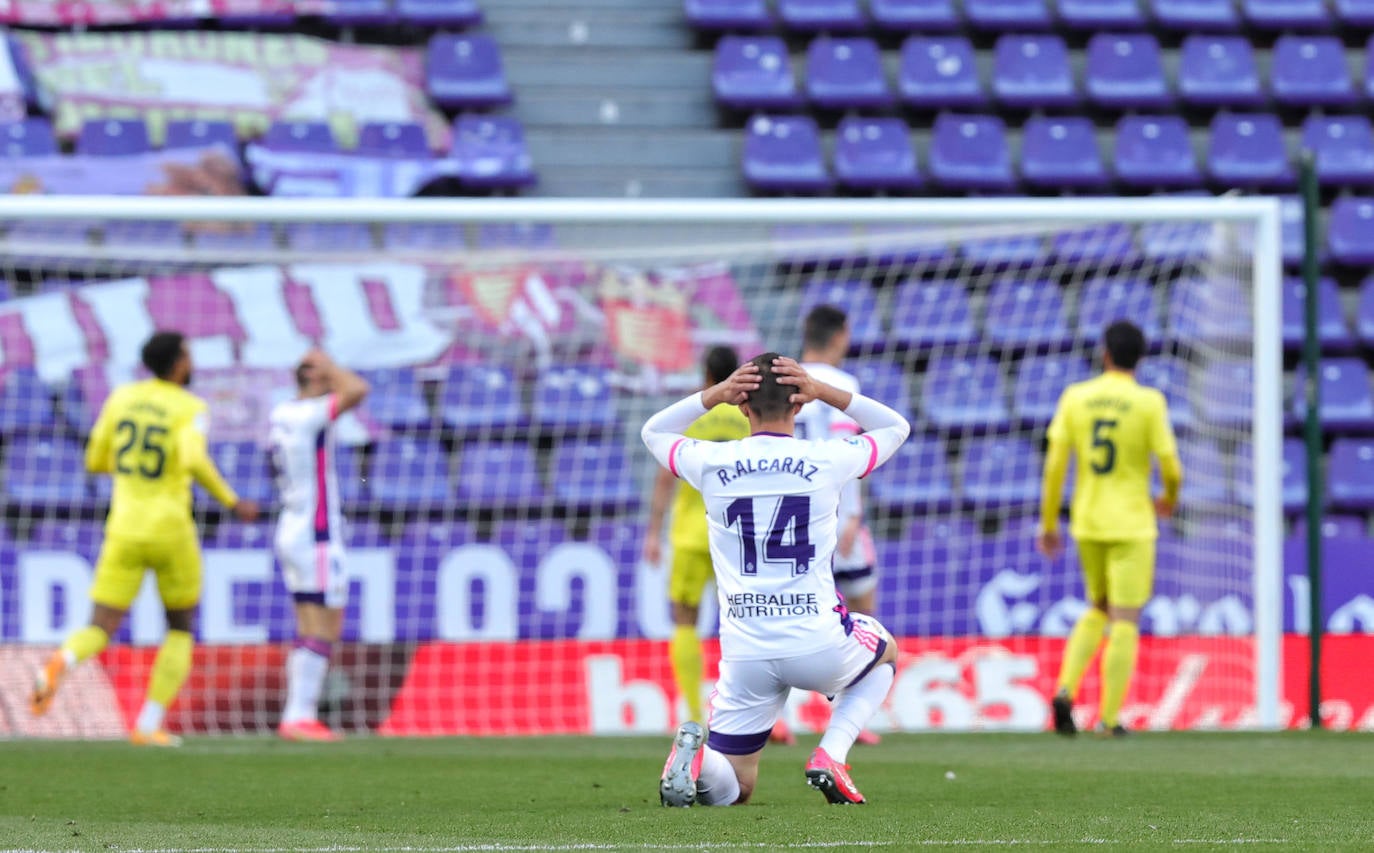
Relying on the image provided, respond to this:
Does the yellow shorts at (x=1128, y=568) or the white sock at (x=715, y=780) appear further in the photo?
the yellow shorts at (x=1128, y=568)

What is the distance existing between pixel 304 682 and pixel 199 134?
5601mm

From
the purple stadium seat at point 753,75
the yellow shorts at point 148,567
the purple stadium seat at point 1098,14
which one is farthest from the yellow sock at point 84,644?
the purple stadium seat at point 1098,14

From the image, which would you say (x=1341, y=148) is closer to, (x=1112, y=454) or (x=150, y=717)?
(x=1112, y=454)

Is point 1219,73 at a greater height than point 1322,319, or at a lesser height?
greater

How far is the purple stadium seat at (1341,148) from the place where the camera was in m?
15.3

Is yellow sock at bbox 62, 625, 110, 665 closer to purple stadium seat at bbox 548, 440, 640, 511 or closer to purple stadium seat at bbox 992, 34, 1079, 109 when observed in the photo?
purple stadium seat at bbox 548, 440, 640, 511

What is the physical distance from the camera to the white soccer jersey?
18.3ft

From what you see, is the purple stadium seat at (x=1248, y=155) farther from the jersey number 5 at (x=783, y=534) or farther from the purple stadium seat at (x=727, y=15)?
the jersey number 5 at (x=783, y=534)

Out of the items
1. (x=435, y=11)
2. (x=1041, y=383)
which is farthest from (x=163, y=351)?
(x=435, y=11)

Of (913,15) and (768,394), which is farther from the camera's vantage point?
(913,15)

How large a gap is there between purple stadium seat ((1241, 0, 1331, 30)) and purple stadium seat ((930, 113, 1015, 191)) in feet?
8.52

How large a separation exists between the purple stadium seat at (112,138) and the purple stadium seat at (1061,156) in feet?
20.1

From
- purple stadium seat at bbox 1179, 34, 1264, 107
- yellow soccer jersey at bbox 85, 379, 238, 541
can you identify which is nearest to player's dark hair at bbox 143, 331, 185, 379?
yellow soccer jersey at bbox 85, 379, 238, 541

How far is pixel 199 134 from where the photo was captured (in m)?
14.0
